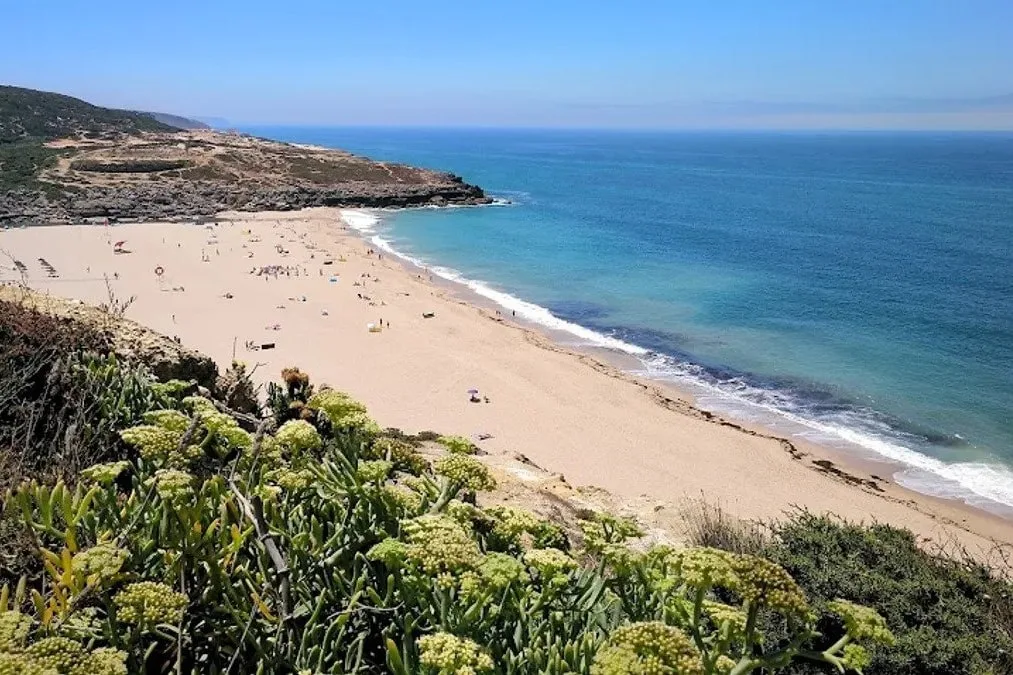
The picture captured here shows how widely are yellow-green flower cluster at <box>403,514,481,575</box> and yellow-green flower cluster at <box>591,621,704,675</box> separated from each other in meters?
0.58

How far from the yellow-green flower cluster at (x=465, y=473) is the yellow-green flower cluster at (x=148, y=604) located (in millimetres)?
1090

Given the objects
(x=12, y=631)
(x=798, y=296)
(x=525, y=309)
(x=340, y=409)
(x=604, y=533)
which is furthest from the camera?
(x=798, y=296)

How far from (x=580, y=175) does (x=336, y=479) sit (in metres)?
101

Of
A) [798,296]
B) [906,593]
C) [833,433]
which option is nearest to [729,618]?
[906,593]

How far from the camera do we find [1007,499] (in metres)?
16.4

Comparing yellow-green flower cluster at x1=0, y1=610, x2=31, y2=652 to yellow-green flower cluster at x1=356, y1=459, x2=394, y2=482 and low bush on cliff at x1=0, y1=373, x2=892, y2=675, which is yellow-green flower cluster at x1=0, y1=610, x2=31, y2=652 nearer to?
low bush on cliff at x1=0, y1=373, x2=892, y2=675

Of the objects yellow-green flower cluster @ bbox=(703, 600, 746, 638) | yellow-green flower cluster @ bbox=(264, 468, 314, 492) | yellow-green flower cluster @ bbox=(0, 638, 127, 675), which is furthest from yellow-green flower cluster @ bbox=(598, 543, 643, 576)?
yellow-green flower cluster @ bbox=(0, 638, 127, 675)

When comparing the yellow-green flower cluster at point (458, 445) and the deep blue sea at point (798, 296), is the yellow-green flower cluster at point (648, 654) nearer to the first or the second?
the yellow-green flower cluster at point (458, 445)

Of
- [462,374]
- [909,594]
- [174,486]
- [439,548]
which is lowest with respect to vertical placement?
[462,374]

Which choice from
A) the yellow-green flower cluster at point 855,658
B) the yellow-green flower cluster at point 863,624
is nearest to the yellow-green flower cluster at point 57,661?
the yellow-green flower cluster at point 855,658

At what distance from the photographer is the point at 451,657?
2.10 m

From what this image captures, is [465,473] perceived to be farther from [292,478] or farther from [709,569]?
[709,569]

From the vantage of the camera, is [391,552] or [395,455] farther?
[395,455]

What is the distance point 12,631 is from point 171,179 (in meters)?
65.6
